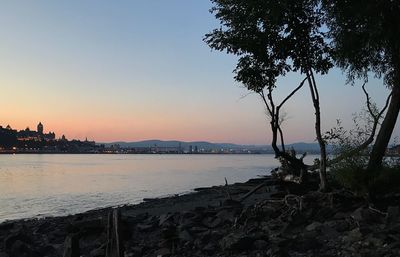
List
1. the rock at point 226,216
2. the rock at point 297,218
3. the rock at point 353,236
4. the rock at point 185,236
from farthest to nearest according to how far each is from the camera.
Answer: the rock at point 226,216 → the rock at point 185,236 → the rock at point 297,218 → the rock at point 353,236

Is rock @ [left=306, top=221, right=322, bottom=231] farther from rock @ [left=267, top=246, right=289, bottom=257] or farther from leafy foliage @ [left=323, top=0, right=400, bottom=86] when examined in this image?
leafy foliage @ [left=323, top=0, right=400, bottom=86]

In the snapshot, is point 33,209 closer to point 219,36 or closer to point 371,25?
point 219,36

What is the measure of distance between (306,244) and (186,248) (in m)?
3.56

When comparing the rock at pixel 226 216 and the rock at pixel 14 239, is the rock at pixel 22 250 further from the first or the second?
the rock at pixel 226 216

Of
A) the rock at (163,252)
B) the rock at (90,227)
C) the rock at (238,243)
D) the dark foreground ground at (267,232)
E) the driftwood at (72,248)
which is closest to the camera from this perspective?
the driftwood at (72,248)

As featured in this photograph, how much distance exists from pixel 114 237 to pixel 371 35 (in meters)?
8.59

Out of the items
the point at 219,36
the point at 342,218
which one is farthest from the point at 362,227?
the point at 219,36

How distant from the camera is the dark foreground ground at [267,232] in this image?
35.6ft

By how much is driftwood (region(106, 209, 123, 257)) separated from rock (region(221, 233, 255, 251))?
2939 millimetres

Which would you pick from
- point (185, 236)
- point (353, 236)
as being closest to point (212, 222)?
point (185, 236)

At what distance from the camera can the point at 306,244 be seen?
11.4 metres

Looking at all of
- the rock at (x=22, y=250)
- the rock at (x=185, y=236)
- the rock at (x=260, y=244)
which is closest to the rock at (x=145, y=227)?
the rock at (x=185, y=236)

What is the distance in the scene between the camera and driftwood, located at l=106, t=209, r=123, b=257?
10.2 metres

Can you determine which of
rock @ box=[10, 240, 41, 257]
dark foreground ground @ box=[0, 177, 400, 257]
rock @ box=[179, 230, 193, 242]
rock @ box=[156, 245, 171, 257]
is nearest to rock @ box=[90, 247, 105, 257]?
dark foreground ground @ box=[0, 177, 400, 257]
